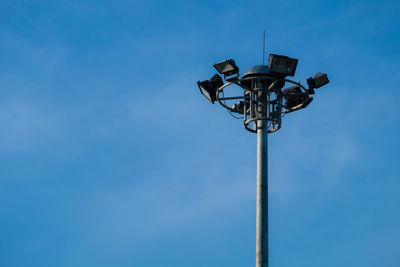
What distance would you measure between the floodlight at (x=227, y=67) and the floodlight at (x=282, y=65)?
1.30 metres

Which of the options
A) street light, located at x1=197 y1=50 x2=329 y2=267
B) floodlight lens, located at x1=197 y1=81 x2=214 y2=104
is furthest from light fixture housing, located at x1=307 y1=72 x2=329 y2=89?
floodlight lens, located at x1=197 y1=81 x2=214 y2=104

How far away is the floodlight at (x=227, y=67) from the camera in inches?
798

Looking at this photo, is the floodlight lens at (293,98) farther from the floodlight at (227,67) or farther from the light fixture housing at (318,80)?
the floodlight at (227,67)

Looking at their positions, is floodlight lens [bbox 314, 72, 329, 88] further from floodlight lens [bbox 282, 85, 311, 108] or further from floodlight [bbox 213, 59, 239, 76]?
floodlight [bbox 213, 59, 239, 76]

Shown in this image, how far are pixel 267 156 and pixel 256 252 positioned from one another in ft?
10.6

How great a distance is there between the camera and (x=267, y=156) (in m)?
19.3

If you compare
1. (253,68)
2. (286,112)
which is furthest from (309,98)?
(253,68)

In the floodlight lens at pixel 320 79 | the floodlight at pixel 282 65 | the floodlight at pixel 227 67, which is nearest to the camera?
the floodlight at pixel 282 65

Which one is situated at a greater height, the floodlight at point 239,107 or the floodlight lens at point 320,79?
the floodlight lens at point 320,79

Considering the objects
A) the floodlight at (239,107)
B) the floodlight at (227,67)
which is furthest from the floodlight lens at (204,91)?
the floodlight at (227,67)

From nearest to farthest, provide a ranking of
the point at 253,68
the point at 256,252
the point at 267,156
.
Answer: the point at 256,252 < the point at 267,156 < the point at 253,68

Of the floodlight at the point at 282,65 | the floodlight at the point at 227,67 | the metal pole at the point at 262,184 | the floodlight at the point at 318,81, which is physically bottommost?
the metal pole at the point at 262,184

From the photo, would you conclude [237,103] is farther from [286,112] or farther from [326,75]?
[326,75]

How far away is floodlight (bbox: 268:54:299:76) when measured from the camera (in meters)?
19.6
